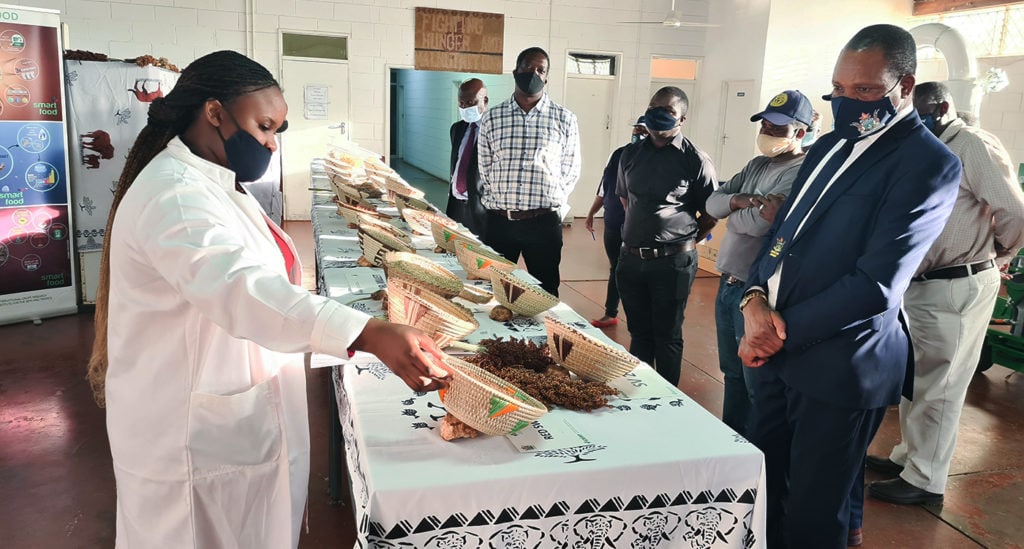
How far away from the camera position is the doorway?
904 centimetres

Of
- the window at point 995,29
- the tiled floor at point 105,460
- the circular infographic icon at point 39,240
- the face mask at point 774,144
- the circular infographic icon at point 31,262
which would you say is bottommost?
the tiled floor at point 105,460

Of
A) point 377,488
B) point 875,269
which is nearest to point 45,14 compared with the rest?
point 377,488

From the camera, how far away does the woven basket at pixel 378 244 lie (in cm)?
275

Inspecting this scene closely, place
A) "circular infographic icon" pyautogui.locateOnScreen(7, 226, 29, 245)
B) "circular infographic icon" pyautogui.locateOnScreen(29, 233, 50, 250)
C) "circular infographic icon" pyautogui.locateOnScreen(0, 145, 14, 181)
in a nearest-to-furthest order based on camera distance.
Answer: "circular infographic icon" pyautogui.locateOnScreen(0, 145, 14, 181)
"circular infographic icon" pyautogui.locateOnScreen(7, 226, 29, 245)
"circular infographic icon" pyautogui.locateOnScreen(29, 233, 50, 250)

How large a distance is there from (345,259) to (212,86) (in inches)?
66.5

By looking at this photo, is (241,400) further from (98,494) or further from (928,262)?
(928,262)

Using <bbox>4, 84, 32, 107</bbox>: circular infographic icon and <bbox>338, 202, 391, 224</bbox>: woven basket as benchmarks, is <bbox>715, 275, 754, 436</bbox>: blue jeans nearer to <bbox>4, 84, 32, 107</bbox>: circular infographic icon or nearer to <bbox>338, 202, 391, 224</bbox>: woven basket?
<bbox>338, 202, 391, 224</bbox>: woven basket

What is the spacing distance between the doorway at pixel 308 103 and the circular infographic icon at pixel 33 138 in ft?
14.8

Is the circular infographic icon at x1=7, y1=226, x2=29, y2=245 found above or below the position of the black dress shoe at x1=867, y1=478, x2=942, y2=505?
above

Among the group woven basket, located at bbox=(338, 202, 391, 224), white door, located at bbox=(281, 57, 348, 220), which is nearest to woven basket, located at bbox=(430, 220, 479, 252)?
woven basket, located at bbox=(338, 202, 391, 224)

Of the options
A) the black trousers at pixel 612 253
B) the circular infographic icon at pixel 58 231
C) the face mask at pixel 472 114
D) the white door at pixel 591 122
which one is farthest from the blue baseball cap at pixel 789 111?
the white door at pixel 591 122

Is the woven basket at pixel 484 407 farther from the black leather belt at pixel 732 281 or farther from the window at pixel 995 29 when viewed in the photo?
the window at pixel 995 29

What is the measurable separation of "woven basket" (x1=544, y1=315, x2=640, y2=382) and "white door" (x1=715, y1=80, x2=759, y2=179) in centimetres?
828

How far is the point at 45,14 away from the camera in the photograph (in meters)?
4.46
